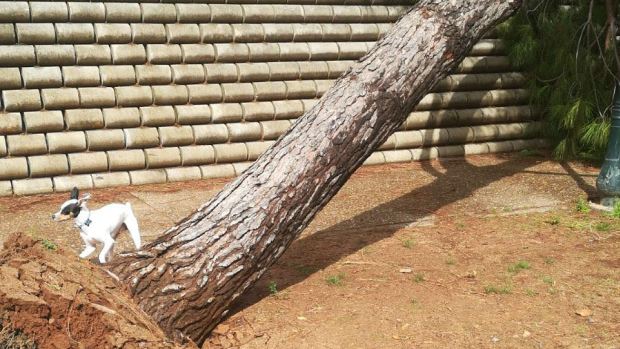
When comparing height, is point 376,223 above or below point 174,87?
below

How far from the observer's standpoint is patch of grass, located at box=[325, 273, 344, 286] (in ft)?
21.9

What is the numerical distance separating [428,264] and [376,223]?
1.29 m

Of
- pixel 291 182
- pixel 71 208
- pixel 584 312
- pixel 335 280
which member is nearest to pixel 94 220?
pixel 71 208

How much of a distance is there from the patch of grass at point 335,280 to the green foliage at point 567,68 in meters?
4.90

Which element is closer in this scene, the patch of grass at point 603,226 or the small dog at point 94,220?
the small dog at point 94,220

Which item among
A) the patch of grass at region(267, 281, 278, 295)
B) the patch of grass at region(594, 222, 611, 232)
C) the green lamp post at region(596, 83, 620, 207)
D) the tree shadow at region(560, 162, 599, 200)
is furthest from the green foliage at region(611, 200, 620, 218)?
the patch of grass at region(267, 281, 278, 295)

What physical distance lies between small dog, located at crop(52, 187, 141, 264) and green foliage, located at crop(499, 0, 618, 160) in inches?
259

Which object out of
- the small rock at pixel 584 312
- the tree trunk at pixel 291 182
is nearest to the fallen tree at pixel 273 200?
the tree trunk at pixel 291 182

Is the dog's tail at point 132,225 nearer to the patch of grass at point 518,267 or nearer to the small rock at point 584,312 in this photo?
the patch of grass at point 518,267

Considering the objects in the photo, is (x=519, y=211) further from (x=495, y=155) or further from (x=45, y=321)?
(x=45, y=321)

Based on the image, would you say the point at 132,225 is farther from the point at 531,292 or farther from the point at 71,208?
the point at 531,292

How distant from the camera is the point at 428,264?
7.16m

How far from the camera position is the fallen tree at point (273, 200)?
5.55 m

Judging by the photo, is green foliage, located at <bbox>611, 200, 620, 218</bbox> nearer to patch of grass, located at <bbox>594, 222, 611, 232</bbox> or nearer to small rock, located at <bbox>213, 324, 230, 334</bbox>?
patch of grass, located at <bbox>594, 222, 611, 232</bbox>
